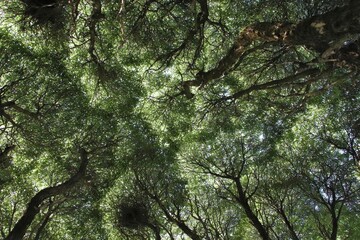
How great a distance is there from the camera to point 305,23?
6484mm

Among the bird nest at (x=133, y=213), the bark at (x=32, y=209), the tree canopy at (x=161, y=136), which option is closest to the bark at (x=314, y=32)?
the tree canopy at (x=161, y=136)

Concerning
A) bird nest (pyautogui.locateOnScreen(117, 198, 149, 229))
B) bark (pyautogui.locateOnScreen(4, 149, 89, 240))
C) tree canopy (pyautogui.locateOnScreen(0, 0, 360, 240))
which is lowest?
bark (pyautogui.locateOnScreen(4, 149, 89, 240))

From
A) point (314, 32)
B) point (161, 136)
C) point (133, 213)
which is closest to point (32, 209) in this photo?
point (133, 213)

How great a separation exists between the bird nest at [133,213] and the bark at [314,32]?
8243 mm

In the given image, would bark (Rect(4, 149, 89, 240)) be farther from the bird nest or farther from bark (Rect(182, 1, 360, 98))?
bark (Rect(182, 1, 360, 98))

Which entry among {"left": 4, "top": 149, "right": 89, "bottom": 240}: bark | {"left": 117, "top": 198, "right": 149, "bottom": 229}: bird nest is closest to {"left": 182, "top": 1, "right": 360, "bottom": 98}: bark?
{"left": 4, "top": 149, "right": 89, "bottom": 240}: bark

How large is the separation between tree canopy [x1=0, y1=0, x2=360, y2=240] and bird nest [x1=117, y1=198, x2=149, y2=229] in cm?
5

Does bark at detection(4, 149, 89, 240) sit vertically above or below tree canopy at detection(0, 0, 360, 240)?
below

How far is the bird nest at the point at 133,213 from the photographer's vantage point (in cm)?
1424

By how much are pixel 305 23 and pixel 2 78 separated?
10190mm

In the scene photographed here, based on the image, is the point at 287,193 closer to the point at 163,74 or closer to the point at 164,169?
the point at 164,169

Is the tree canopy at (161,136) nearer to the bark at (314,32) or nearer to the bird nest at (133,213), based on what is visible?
the bird nest at (133,213)

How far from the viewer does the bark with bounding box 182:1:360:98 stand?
5734mm

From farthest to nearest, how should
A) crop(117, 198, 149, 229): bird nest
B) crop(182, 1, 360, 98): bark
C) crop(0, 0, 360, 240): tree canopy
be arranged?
crop(117, 198, 149, 229): bird nest < crop(0, 0, 360, 240): tree canopy < crop(182, 1, 360, 98): bark
